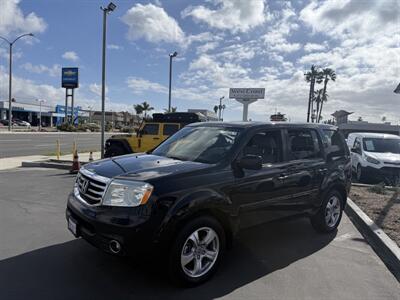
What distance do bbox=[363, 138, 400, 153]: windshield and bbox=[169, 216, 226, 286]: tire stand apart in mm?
10115

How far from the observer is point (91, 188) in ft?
12.9

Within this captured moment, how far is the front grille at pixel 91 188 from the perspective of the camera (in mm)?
3766

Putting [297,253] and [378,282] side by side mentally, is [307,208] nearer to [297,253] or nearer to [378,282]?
[297,253]

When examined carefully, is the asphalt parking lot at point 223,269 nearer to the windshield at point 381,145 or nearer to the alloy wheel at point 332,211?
the alloy wheel at point 332,211

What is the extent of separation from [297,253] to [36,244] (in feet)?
11.6

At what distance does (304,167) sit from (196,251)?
85.7 inches

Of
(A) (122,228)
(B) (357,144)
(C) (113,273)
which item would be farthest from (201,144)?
(B) (357,144)

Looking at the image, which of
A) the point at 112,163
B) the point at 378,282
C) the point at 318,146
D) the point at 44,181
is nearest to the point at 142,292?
the point at 112,163

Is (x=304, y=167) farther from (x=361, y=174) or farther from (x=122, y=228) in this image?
(x=361, y=174)

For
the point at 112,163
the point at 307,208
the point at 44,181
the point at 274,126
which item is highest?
the point at 274,126

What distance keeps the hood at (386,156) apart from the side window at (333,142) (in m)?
6.11

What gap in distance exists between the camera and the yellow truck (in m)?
12.6

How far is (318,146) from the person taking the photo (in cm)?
563

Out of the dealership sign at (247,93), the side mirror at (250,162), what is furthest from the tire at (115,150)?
Answer: the side mirror at (250,162)
